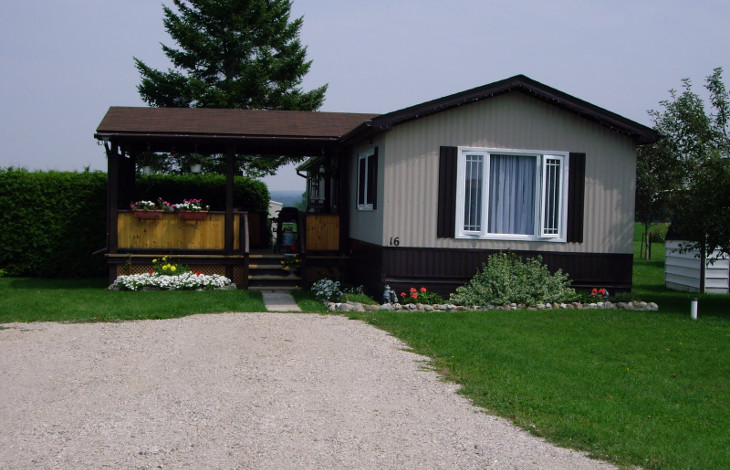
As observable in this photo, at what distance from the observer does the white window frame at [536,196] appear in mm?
12875

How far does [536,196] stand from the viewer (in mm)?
13062

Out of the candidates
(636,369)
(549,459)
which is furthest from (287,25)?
(549,459)

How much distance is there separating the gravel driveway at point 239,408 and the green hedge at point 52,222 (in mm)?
7278

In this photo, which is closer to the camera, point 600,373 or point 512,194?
point 600,373

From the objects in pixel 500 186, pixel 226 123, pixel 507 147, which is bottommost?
pixel 500 186

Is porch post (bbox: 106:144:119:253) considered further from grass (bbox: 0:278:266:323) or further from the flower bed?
grass (bbox: 0:278:266:323)

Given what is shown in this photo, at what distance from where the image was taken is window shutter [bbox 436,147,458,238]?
12820mm

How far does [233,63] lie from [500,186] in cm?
2270

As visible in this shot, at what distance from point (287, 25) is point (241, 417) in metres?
30.1

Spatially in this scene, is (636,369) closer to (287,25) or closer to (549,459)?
(549,459)

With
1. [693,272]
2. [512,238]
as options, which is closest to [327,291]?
[512,238]

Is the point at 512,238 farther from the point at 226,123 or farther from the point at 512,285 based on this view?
the point at 226,123

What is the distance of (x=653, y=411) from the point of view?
649 centimetres

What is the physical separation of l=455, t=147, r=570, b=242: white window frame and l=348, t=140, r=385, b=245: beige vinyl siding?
1395 millimetres
